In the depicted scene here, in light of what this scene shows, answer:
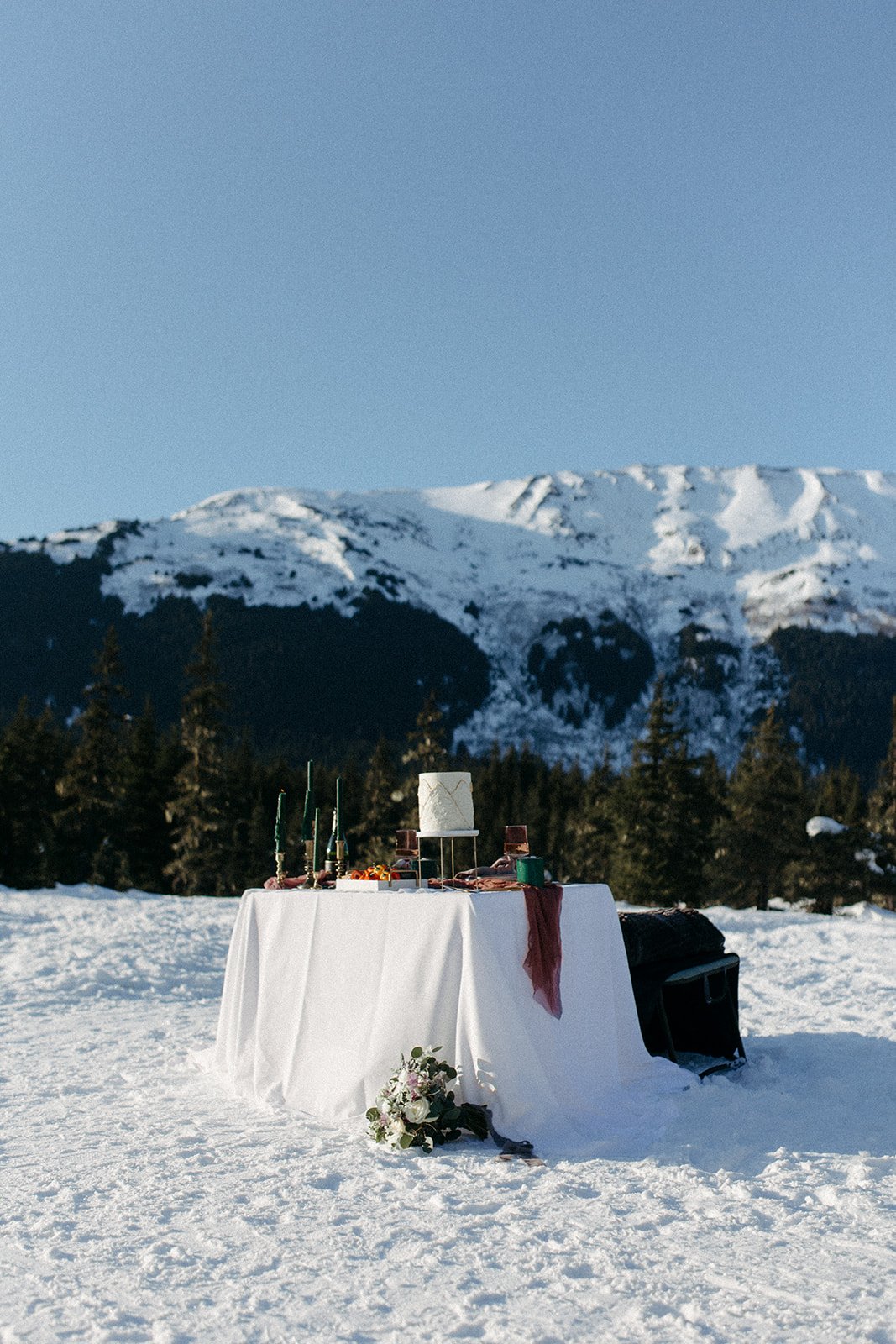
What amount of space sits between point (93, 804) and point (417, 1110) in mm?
37925

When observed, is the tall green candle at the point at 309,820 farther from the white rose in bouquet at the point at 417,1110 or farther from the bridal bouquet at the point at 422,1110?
the white rose in bouquet at the point at 417,1110

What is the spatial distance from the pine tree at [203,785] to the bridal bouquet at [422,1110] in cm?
3317

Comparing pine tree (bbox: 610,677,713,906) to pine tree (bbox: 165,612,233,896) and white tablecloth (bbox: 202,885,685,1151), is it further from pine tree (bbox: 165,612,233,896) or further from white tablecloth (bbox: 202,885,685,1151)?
white tablecloth (bbox: 202,885,685,1151)

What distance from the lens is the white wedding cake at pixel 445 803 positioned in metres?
5.20

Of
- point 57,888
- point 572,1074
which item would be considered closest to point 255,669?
point 57,888

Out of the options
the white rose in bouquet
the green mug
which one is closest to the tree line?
the green mug

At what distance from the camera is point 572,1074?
4.80 metres

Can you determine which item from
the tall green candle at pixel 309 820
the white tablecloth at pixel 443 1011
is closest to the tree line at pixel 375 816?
the tall green candle at pixel 309 820

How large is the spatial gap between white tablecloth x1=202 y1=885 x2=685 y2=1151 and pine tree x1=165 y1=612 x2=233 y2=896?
32.1 metres

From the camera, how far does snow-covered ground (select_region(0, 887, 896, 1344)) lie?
2.80 metres

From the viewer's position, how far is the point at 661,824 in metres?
37.1

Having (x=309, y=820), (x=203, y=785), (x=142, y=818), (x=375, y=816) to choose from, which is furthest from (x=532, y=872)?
(x=142, y=818)

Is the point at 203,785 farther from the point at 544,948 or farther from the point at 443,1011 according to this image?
the point at 544,948

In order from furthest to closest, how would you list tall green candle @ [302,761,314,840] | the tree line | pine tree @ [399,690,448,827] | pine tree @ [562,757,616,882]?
pine tree @ [562,757,616,882] → the tree line → pine tree @ [399,690,448,827] → tall green candle @ [302,761,314,840]
